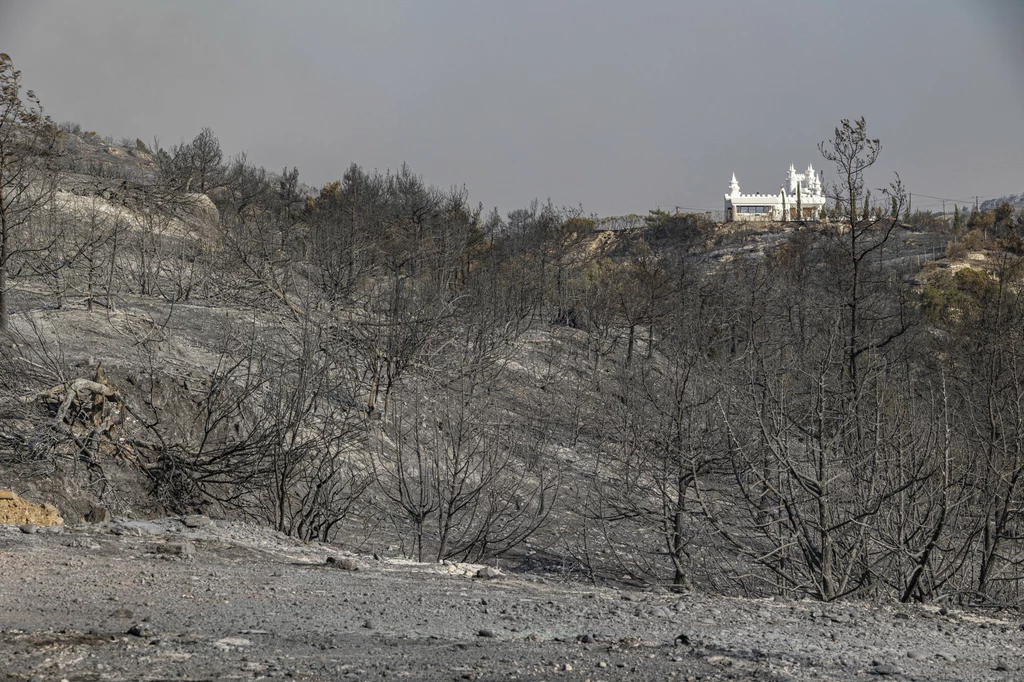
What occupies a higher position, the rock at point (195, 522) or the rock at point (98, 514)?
the rock at point (195, 522)

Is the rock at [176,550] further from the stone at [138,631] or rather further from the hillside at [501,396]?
the hillside at [501,396]

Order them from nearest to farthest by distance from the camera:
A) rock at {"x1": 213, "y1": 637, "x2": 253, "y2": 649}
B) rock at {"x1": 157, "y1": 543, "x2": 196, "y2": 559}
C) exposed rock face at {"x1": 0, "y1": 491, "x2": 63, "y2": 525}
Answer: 1. rock at {"x1": 213, "y1": 637, "x2": 253, "y2": 649}
2. rock at {"x1": 157, "y1": 543, "x2": 196, "y2": 559}
3. exposed rock face at {"x1": 0, "y1": 491, "x2": 63, "y2": 525}

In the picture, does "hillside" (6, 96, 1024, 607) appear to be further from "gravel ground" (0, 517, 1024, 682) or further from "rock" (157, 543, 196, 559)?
"rock" (157, 543, 196, 559)

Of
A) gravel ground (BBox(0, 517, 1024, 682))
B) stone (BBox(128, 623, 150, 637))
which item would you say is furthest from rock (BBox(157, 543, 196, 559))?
stone (BBox(128, 623, 150, 637))

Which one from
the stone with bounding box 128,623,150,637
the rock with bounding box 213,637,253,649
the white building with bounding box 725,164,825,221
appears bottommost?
the rock with bounding box 213,637,253,649

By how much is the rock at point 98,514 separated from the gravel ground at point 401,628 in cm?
344

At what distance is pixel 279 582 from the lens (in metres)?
6.16

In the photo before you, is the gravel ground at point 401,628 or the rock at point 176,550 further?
the rock at point 176,550

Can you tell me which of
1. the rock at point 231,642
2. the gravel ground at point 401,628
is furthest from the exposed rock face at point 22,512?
the rock at point 231,642

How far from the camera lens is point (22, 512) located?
27.7 feet

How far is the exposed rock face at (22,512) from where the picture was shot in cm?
829

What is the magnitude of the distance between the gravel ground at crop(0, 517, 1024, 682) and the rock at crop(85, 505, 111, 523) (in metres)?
3.44

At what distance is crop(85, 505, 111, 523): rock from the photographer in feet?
34.4

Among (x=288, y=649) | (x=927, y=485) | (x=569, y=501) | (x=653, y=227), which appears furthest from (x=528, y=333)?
(x=653, y=227)
